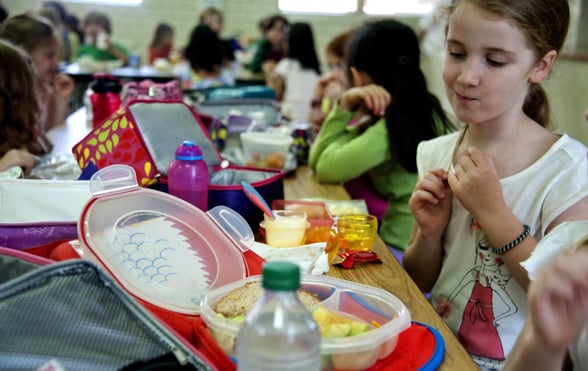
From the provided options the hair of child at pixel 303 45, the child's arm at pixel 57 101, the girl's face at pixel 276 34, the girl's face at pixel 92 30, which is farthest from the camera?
the girl's face at pixel 92 30

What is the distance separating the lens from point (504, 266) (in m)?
1.33

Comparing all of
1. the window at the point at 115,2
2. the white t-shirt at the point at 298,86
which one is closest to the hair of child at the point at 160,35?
the window at the point at 115,2

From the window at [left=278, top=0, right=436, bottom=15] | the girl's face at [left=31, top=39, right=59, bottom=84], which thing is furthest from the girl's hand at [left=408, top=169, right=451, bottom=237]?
the window at [left=278, top=0, right=436, bottom=15]

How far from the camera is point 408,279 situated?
120cm

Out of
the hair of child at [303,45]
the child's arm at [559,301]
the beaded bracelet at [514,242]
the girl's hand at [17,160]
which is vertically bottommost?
the hair of child at [303,45]

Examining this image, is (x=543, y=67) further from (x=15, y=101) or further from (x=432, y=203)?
(x=15, y=101)

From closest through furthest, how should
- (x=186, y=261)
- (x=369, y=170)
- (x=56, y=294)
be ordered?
(x=56, y=294)
(x=186, y=261)
(x=369, y=170)

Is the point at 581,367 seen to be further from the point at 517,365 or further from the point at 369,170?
the point at 369,170

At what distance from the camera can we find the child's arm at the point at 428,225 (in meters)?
1.42

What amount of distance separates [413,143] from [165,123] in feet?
3.05

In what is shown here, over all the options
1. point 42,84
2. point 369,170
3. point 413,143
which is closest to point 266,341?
point 413,143

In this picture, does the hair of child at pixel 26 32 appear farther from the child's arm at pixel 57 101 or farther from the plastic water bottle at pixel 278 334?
the plastic water bottle at pixel 278 334

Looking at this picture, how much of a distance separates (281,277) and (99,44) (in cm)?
651

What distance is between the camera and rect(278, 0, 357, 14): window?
9492mm
